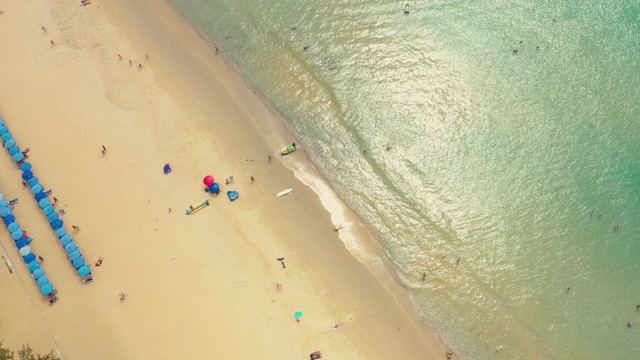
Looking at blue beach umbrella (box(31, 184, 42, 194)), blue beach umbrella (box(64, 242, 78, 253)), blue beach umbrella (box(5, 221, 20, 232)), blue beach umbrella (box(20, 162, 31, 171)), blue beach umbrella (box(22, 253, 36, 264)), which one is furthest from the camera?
blue beach umbrella (box(20, 162, 31, 171))

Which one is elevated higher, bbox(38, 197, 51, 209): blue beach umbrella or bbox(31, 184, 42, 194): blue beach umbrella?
bbox(31, 184, 42, 194): blue beach umbrella

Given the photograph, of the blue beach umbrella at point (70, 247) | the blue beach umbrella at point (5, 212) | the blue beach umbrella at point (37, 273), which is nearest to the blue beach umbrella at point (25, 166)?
the blue beach umbrella at point (5, 212)

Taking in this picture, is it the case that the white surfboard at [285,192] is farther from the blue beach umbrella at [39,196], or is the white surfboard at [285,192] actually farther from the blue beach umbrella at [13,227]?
the blue beach umbrella at [13,227]

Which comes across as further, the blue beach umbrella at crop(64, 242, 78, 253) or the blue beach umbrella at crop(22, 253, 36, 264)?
the blue beach umbrella at crop(64, 242, 78, 253)

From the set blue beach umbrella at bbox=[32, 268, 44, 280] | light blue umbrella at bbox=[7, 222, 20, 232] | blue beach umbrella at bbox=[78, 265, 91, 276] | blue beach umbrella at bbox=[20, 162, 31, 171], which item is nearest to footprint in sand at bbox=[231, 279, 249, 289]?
blue beach umbrella at bbox=[78, 265, 91, 276]

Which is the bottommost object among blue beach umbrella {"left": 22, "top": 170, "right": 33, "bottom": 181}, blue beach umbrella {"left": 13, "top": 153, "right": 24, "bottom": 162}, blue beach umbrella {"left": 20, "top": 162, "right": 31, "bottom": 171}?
blue beach umbrella {"left": 22, "top": 170, "right": 33, "bottom": 181}

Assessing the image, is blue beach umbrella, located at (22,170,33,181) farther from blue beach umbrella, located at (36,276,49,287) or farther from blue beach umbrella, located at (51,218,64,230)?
blue beach umbrella, located at (36,276,49,287)
